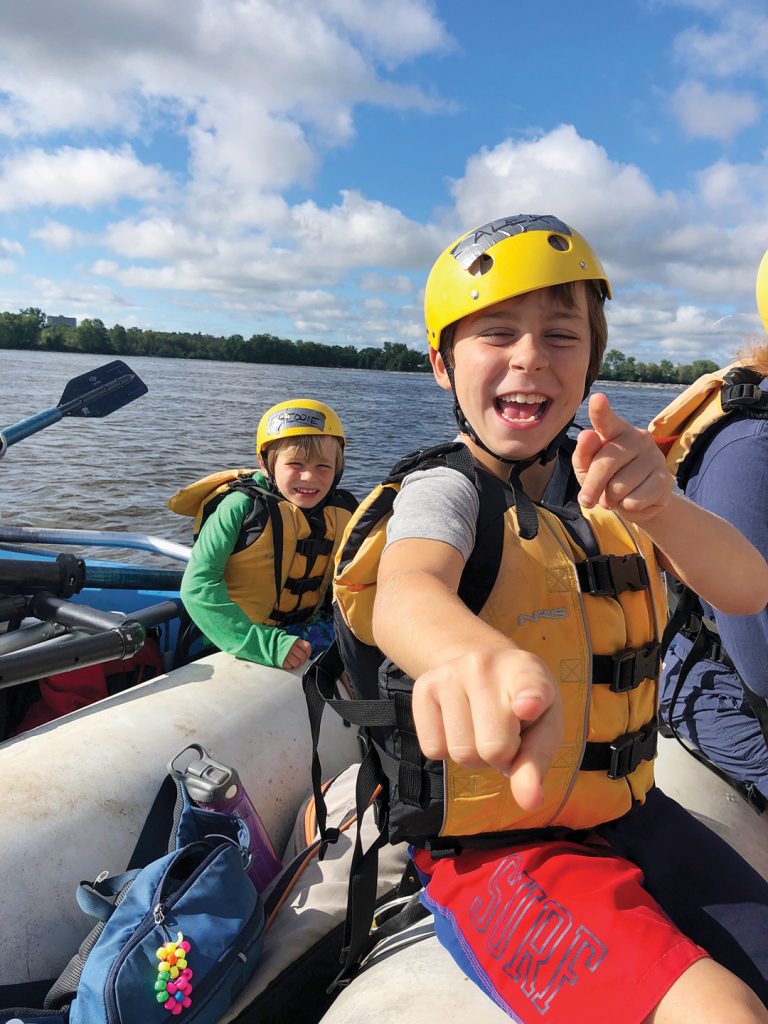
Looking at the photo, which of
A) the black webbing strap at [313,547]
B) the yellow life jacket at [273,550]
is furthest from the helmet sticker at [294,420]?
the black webbing strap at [313,547]

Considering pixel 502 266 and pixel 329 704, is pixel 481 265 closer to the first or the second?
pixel 502 266

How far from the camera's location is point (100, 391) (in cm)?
585

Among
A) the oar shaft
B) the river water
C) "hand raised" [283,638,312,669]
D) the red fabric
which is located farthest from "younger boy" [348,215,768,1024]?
the river water

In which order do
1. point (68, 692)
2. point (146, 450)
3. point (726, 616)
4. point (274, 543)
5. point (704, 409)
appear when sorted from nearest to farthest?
point (726, 616)
point (704, 409)
point (68, 692)
point (274, 543)
point (146, 450)

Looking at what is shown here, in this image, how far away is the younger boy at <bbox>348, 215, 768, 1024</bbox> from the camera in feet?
3.76

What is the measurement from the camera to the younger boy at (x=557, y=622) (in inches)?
45.1

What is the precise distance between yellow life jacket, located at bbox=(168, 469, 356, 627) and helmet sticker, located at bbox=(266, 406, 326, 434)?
296mm

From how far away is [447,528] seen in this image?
1.29 m

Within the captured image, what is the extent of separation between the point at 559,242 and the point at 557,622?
0.83 metres

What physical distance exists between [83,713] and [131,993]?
1.17 meters

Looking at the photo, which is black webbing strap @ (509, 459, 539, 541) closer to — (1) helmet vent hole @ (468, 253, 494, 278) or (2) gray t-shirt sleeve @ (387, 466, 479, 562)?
(2) gray t-shirt sleeve @ (387, 466, 479, 562)

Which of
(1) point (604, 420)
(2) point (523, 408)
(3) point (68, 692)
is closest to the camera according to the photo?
(1) point (604, 420)

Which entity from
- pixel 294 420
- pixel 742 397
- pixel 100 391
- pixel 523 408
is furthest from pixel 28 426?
pixel 742 397

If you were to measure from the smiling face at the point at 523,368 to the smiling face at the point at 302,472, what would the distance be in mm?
2173
